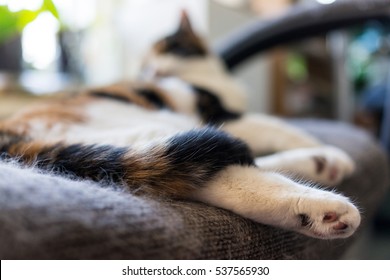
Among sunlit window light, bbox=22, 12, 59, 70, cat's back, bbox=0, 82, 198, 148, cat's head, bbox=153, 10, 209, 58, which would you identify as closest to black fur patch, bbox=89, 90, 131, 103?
cat's back, bbox=0, 82, 198, 148

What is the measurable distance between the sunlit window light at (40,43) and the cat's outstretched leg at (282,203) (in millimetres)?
2005

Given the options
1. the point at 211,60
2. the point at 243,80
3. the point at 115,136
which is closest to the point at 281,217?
the point at 115,136

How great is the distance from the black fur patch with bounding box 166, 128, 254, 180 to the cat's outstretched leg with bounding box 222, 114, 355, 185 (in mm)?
88

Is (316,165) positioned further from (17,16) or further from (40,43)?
(40,43)

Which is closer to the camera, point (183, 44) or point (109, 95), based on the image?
point (109, 95)

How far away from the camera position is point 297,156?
3.13ft

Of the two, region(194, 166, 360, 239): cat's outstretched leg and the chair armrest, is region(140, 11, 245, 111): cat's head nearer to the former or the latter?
the chair armrest

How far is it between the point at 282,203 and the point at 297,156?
350 mm

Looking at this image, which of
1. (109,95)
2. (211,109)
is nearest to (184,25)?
(211,109)

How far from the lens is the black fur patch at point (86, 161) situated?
0.62 meters
